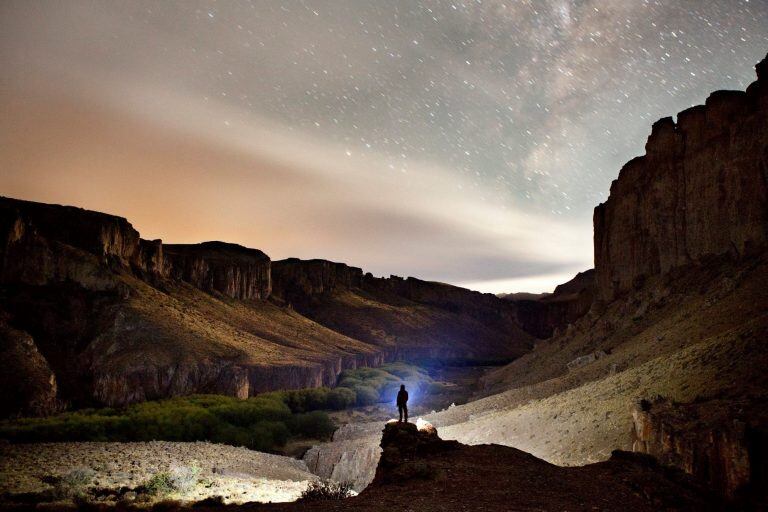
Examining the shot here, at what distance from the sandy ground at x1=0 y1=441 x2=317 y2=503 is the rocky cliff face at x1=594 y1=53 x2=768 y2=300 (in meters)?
30.8

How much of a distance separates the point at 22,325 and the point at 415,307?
341 ft

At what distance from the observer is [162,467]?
2214 centimetres

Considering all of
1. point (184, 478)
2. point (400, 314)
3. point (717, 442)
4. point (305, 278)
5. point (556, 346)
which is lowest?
point (184, 478)

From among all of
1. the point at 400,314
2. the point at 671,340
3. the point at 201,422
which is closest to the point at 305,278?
the point at 400,314

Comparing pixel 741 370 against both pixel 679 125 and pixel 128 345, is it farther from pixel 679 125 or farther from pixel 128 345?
pixel 128 345

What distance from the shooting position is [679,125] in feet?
132

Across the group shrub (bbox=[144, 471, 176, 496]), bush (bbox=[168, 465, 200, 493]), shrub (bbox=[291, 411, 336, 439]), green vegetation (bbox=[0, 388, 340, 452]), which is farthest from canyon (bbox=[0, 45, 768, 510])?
shrub (bbox=[144, 471, 176, 496])

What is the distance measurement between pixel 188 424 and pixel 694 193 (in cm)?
4171

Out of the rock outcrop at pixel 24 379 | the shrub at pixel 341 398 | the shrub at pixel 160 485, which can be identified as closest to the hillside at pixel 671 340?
the shrub at pixel 160 485

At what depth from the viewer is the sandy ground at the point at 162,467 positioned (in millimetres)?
18141

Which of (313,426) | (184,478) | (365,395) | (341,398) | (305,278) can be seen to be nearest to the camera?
(184,478)

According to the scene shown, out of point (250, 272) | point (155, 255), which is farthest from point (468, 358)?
point (155, 255)

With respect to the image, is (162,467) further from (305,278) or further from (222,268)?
(305,278)

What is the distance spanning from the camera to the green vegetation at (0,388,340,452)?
30766mm
